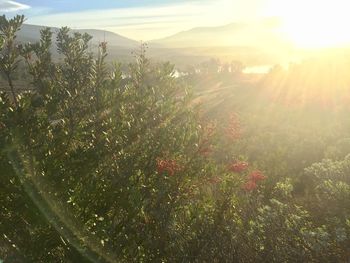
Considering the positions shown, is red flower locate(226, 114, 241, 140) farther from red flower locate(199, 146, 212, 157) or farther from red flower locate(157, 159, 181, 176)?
red flower locate(157, 159, 181, 176)

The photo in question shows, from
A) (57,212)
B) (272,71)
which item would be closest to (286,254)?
(57,212)

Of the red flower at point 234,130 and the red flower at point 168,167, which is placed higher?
the red flower at point 234,130

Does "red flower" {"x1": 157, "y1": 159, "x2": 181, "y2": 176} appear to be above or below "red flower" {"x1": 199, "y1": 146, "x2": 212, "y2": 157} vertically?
below

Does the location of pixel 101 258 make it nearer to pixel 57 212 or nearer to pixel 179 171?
pixel 57 212

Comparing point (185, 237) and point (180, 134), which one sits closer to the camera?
point (180, 134)

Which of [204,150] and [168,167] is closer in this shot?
[168,167]

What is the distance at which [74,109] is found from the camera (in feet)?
39.0

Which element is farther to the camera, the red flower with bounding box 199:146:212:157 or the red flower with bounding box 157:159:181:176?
the red flower with bounding box 199:146:212:157

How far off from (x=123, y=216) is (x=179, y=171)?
91.3 inches

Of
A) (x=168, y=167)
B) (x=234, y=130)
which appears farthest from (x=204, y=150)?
(x=234, y=130)

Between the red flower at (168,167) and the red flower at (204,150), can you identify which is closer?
the red flower at (168,167)

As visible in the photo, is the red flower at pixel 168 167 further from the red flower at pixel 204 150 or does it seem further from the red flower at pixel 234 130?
the red flower at pixel 234 130

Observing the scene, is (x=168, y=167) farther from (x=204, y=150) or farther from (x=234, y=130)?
(x=234, y=130)

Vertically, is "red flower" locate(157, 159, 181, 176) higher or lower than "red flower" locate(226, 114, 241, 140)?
lower
